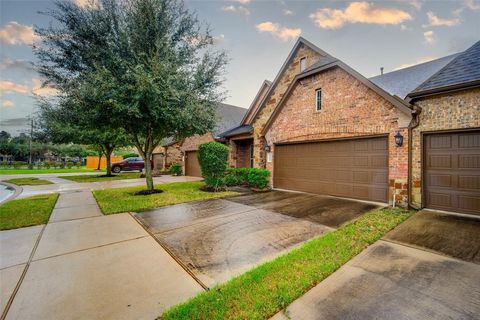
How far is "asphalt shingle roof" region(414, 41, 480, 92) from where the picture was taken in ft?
17.8

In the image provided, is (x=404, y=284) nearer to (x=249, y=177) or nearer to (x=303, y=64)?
(x=249, y=177)

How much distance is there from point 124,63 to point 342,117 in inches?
329

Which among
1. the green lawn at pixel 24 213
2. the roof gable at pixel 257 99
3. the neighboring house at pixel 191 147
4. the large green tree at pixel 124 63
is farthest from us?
the neighboring house at pixel 191 147

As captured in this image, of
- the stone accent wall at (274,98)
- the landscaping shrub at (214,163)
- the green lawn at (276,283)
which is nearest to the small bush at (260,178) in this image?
the stone accent wall at (274,98)

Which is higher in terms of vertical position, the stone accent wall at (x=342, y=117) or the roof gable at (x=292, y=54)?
the roof gable at (x=292, y=54)

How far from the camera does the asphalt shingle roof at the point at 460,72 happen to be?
17.8ft

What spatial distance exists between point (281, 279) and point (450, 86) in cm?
677

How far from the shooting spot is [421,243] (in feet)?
12.5

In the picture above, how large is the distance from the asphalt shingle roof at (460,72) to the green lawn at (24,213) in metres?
11.3

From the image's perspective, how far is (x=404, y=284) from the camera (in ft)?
8.55

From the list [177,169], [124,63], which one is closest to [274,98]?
[124,63]

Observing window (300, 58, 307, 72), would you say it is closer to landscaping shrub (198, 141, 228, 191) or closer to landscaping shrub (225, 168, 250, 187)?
landscaping shrub (198, 141, 228, 191)

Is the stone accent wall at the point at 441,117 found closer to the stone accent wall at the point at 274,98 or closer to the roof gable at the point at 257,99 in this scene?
the stone accent wall at the point at 274,98

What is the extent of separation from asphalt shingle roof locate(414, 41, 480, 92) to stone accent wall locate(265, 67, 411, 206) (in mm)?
1089
